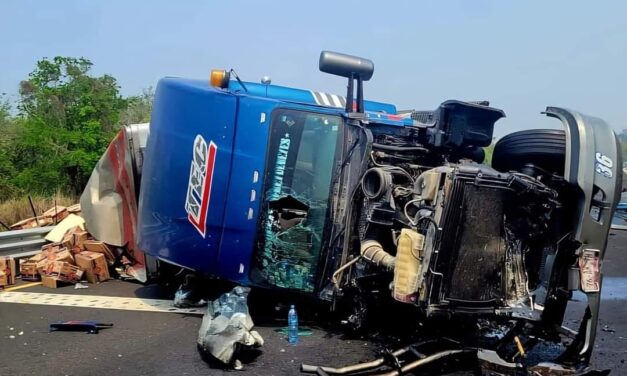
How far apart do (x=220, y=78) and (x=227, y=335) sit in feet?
7.04

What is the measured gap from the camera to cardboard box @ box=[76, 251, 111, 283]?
6590 millimetres

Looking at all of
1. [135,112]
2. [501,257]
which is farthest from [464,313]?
[135,112]

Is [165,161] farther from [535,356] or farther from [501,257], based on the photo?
[535,356]

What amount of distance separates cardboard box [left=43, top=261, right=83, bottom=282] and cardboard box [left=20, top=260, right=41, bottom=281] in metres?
0.27

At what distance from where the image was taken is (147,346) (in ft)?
14.4

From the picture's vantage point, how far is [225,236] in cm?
461

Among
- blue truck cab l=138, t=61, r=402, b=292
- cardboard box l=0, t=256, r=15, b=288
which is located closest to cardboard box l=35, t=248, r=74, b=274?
cardboard box l=0, t=256, r=15, b=288

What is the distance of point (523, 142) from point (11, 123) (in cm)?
1649

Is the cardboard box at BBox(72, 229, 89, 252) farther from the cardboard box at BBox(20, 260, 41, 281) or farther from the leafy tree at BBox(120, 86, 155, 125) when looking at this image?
the leafy tree at BBox(120, 86, 155, 125)

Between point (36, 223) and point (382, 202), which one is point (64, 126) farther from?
point (382, 202)

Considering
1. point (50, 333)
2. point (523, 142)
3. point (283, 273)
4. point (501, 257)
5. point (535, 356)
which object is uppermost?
point (523, 142)

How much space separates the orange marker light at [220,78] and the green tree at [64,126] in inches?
440

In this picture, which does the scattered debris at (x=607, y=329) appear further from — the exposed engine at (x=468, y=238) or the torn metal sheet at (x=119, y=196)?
the torn metal sheet at (x=119, y=196)

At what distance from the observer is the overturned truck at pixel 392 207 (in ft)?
12.3
